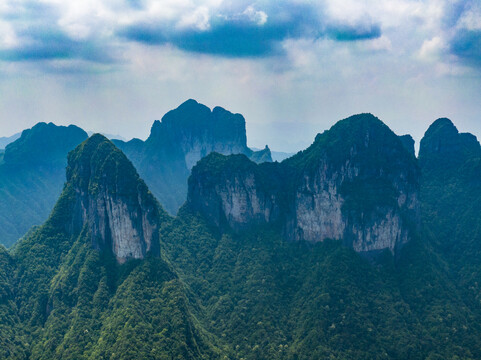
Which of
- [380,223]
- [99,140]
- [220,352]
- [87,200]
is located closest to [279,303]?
[220,352]

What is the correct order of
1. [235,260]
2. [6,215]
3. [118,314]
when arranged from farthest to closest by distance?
[6,215], [235,260], [118,314]

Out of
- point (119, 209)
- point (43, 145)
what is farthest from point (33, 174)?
point (119, 209)

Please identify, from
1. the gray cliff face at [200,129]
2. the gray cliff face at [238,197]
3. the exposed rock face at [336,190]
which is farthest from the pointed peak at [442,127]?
the gray cliff face at [200,129]

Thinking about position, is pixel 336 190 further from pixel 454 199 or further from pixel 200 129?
pixel 200 129

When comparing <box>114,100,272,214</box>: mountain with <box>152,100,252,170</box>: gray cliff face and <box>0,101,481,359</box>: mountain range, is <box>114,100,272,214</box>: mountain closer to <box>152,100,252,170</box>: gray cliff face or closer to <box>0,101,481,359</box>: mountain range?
<box>152,100,252,170</box>: gray cliff face

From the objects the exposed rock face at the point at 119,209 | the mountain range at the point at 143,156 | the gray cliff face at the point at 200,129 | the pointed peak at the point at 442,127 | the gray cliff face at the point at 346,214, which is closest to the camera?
the exposed rock face at the point at 119,209

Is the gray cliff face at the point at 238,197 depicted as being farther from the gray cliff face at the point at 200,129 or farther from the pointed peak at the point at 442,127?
the gray cliff face at the point at 200,129

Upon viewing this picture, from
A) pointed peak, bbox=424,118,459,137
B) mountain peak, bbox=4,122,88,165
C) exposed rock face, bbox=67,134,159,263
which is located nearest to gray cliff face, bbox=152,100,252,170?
mountain peak, bbox=4,122,88,165

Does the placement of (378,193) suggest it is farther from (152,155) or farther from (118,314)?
(152,155)
